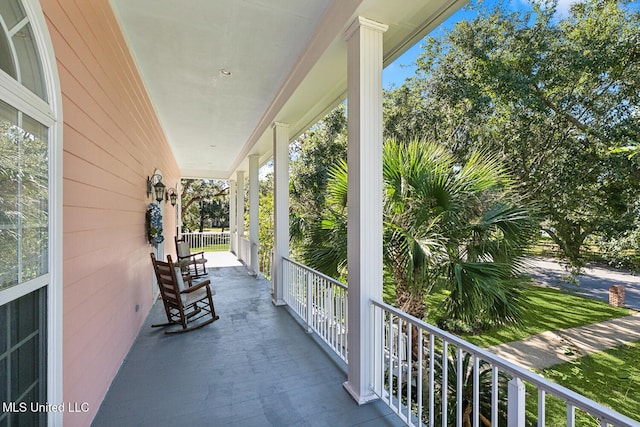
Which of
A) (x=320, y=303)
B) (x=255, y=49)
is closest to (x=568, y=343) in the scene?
(x=320, y=303)

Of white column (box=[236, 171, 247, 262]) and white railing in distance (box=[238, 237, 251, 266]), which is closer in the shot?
white railing in distance (box=[238, 237, 251, 266])

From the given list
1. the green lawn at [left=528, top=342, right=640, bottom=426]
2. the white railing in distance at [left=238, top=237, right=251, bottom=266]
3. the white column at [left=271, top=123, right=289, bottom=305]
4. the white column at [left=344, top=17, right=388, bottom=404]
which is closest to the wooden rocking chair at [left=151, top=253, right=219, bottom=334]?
the white column at [left=271, top=123, right=289, bottom=305]

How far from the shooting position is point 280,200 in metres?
A: 4.74

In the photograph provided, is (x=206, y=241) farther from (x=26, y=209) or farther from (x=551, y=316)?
(x=26, y=209)

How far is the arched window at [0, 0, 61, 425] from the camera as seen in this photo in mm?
1141

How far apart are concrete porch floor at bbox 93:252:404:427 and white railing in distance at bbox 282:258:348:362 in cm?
17

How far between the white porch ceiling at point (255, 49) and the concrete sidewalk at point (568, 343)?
15.3 feet

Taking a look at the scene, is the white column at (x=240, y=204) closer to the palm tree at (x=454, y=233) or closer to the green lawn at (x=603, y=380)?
the palm tree at (x=454, y=233)

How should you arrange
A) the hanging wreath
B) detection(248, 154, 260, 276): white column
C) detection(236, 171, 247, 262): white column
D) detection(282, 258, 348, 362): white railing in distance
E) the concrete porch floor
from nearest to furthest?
1. the concrete porch floor
2. detection(282, 258, 348, 362): white railing in distance
3. the hanging wreath
4. detection(248, 154, 260, 276): white column
5. detection(236, 171, 247, 262): white column

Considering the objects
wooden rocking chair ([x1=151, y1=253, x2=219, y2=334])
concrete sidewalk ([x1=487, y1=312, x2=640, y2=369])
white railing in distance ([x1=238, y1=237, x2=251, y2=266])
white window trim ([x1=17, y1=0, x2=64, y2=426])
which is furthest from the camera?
white railing in distance ([x1=238, y1=237, x2=251, y2=266])

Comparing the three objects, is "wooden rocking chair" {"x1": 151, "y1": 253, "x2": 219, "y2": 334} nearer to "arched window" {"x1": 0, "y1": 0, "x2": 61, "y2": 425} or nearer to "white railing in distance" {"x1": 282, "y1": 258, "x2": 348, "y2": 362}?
"white railing in distance" {"x1": 282, "y1": 258, "x2": 348, "y2": 362}

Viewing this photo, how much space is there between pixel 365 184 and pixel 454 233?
1.05 metres

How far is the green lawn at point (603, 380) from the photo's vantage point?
3.13m

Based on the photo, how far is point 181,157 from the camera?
8.61 metres
